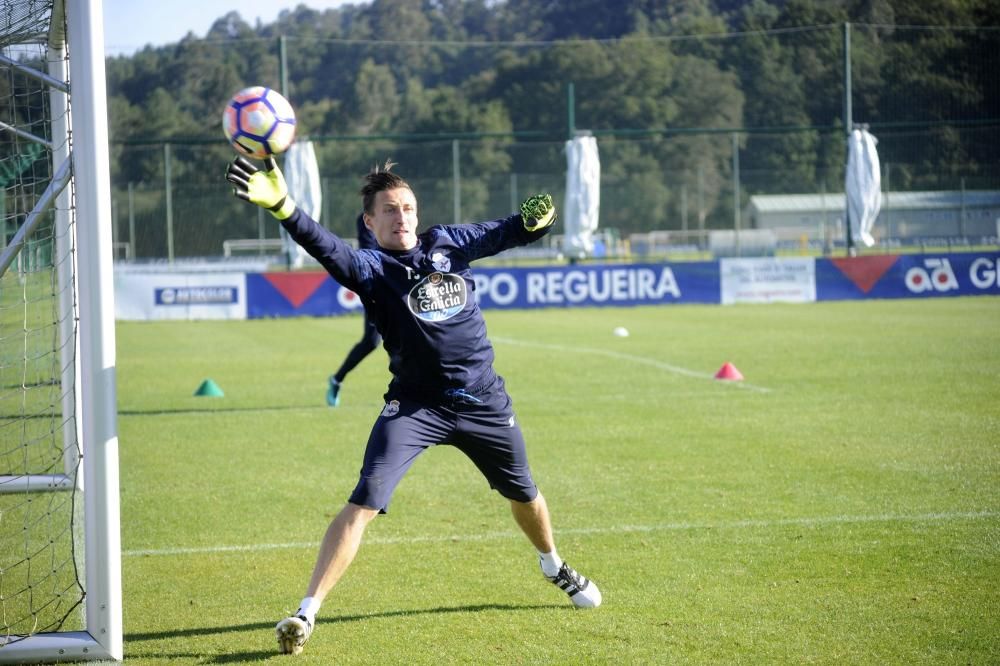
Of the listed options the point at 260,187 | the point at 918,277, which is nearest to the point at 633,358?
the point at 260,187

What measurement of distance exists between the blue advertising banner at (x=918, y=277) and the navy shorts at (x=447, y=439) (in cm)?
2297

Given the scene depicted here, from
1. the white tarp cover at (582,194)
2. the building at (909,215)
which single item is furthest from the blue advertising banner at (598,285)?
the building at (909,215)

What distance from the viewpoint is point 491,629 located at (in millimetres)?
5078

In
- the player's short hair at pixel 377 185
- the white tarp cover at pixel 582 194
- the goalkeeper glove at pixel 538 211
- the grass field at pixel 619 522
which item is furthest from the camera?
the white tarp cover at pixel 582 194

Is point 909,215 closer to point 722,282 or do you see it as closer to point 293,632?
point 722,282

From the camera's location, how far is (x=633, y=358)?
15.9 meters

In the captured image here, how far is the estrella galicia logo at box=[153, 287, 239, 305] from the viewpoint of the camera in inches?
1009

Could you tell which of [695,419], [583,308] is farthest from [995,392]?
[583,308]

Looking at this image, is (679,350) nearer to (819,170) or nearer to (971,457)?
(971,457)

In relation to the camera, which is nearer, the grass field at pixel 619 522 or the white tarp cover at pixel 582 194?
the grass field at pixel 619 522

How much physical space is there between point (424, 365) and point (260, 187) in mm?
1116

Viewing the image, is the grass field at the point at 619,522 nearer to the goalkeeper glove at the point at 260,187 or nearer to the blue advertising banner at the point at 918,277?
the goalkeeper glove at the point at 260,187

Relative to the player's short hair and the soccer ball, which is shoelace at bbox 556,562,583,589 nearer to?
the player's short hair

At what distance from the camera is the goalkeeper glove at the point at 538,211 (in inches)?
210
